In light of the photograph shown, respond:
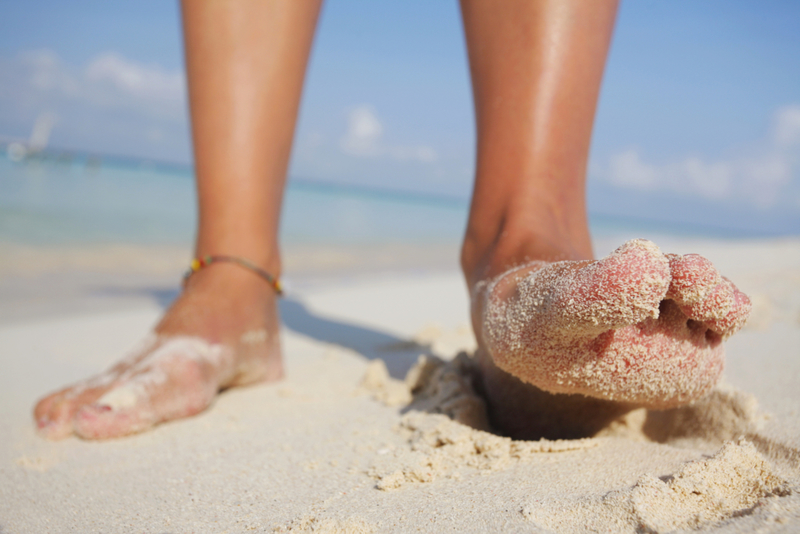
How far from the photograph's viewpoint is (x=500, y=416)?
2.85 ft

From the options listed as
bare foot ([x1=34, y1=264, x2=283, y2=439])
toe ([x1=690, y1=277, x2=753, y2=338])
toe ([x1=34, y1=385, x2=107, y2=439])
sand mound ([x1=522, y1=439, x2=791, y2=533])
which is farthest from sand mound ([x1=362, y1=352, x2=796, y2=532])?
toe ([x1=34, y1=385, x2=107, y2=439])

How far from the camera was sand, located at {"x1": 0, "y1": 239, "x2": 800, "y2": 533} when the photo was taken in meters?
Answer: 0.54

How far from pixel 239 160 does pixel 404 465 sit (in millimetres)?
818

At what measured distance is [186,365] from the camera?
1052 mm

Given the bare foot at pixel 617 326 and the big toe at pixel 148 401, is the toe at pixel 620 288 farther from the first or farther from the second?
the big toe at pixel 148 401

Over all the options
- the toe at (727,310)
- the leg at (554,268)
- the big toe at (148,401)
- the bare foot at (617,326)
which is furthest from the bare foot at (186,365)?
the toe at (727,310)

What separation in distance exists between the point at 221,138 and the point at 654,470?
1.05m

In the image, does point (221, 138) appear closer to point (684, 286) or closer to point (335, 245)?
point (684, 286)

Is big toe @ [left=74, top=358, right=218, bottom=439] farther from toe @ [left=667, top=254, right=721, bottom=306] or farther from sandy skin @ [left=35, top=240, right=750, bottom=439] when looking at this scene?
toe @ [left=667, top=254, right=721, bottom=306]

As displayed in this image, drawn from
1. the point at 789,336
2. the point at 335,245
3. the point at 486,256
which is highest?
the point at 486,256

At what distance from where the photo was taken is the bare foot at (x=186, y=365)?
0.94 m

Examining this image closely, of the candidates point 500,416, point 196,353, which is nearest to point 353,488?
point 500,416

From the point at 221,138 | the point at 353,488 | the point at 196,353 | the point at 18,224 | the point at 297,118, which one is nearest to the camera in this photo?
the point at 353,488

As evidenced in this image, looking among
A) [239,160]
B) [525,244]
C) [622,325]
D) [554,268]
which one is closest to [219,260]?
[239,160]
